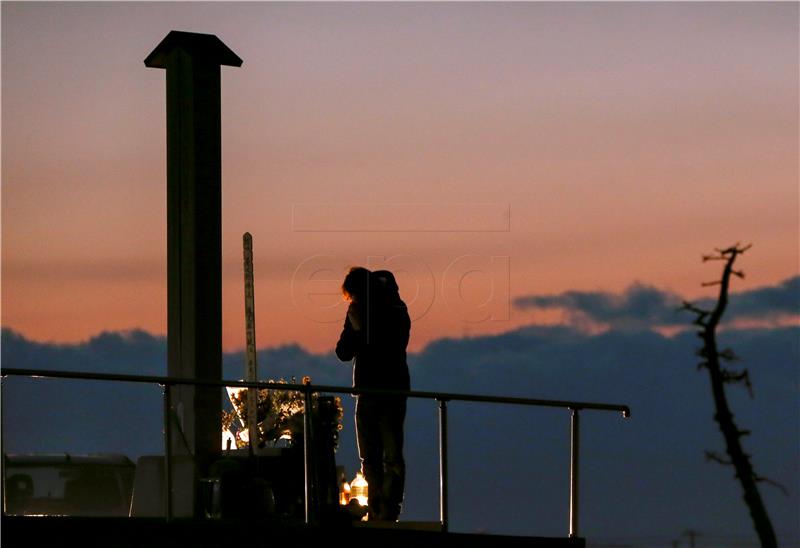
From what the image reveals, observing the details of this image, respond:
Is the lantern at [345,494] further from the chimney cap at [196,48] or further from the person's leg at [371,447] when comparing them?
the chimney cap at [196,48]

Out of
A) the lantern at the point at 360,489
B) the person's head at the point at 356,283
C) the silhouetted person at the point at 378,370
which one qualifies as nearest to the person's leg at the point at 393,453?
the silhouetted person at the point at 378,370

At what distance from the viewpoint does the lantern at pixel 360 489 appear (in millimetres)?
12273

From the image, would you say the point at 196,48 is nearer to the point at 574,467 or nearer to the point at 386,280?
the point at 386,280

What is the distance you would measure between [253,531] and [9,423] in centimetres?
153

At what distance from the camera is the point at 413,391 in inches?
471

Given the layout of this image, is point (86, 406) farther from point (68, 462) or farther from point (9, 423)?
point (9, 423)

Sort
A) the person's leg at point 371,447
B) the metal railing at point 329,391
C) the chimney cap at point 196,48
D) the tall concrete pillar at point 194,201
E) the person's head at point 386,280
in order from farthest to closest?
the chimney cap at point 196,48 → the tall concrete pillar at point 194,201 → the person's head at point 386,280 → the person's leg at point 371,447 → the metal railing at point 329,391

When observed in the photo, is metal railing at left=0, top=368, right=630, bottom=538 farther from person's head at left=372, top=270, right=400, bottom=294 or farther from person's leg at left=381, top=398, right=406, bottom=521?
person's head at left=372, top=270, right=400, bottom=294

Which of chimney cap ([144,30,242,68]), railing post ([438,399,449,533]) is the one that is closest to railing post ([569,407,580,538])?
railing post ([438,399,449,533])

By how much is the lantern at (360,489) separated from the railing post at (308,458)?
2.89 ft

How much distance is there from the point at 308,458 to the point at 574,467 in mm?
2260

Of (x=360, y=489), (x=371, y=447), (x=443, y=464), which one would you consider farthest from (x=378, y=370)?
(x=360, y=489)

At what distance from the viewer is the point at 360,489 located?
12438 mm

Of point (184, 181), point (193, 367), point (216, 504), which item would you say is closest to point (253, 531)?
point (216, 504)
